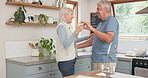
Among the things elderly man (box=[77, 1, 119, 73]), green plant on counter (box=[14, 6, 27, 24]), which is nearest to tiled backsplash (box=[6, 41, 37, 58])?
green plant on counter (box=[14, 6, 27, 24])

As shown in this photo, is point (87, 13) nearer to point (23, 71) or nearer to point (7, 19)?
point (7, 19)

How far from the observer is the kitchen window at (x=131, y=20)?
4.33 m

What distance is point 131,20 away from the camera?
452 cm

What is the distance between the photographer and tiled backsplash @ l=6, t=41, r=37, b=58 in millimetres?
3331

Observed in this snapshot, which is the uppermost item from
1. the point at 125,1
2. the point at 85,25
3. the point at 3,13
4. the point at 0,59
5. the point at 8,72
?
the point at 125,1

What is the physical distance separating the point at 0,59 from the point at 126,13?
9.34 ft

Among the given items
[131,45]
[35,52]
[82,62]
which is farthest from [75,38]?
[131,45]

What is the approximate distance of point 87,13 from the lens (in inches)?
196

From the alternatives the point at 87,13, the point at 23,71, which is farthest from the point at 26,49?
the point at 87,13

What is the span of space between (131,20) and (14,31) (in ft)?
8.31

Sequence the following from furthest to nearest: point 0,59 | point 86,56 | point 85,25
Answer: point 86,56, point 0,59, point 85,25

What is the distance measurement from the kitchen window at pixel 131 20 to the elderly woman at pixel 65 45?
6.99 ft

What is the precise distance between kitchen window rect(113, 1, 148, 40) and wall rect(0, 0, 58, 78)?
171cm

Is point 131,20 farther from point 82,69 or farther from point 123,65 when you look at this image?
point 82,69
